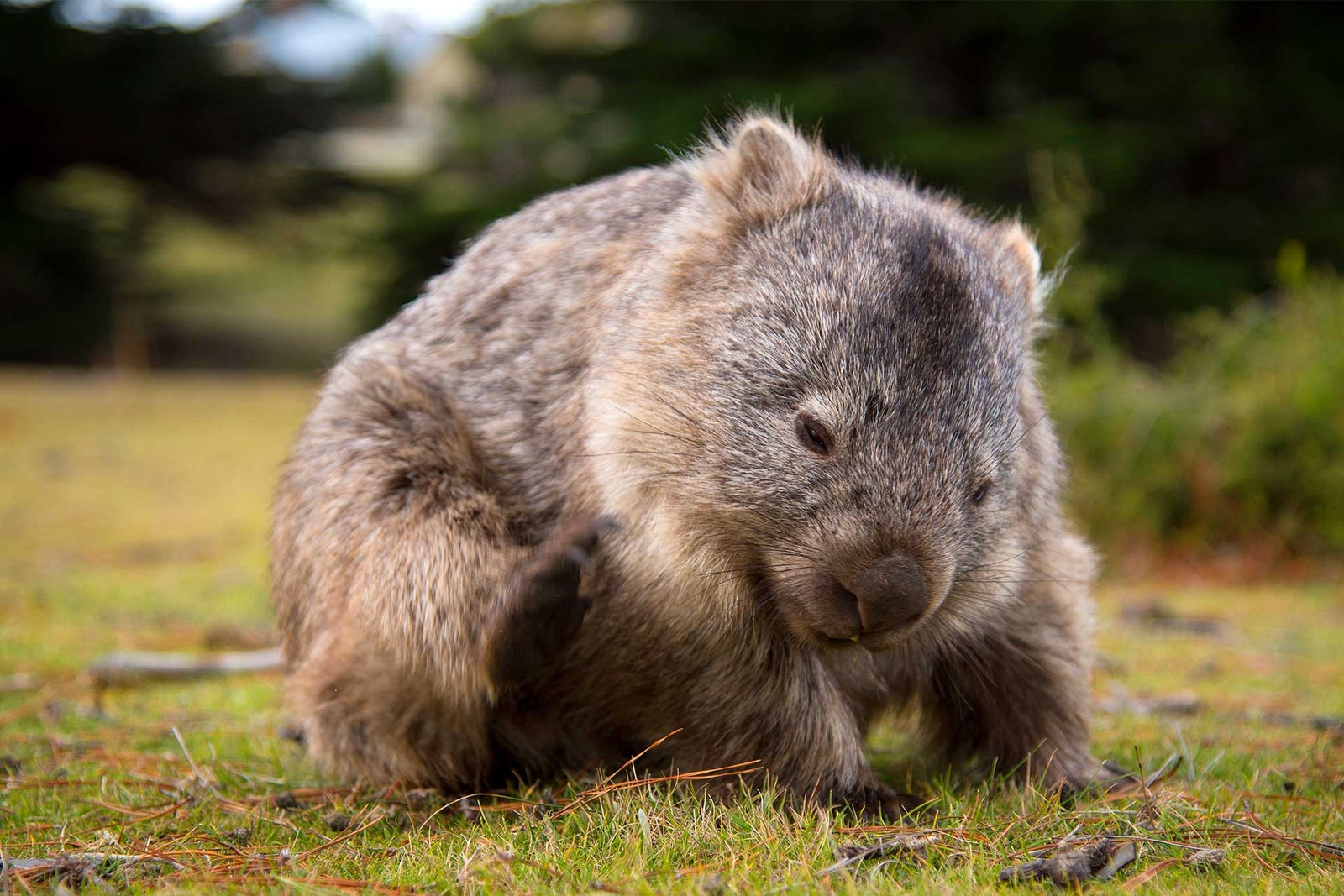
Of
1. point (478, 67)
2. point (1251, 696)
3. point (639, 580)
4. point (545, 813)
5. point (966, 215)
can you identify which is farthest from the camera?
point (478, 67)

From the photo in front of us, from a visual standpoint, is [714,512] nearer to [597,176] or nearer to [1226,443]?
[1226,443]

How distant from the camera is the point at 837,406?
8.98ft

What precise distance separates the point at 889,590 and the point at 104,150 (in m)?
22.7

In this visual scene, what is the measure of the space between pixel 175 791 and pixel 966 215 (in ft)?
9.22

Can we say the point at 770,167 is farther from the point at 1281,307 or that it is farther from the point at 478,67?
the point at 478,67

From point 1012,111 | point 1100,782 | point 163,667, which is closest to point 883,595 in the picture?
point 1100,782

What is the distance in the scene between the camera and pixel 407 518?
127 inches

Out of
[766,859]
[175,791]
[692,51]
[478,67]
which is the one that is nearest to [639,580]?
[766,859]

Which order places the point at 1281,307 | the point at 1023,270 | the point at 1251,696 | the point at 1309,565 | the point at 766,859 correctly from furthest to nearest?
the point at 1281,307 → the point at 1309,565 → the point at 1251,696 → the point at 1023,270 → the point at 766,859

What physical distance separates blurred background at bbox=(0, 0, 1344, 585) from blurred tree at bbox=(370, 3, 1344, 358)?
56mm

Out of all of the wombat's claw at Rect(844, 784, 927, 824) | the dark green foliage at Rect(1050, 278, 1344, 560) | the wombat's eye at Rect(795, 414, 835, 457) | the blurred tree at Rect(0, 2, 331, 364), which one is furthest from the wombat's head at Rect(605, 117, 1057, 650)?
the blurred tree at Rect(0, 2, 331, 364)

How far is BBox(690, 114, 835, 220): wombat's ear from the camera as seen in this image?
10.5 ft

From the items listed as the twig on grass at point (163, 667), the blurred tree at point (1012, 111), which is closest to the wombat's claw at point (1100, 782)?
the twig on grass at point (163, 667)

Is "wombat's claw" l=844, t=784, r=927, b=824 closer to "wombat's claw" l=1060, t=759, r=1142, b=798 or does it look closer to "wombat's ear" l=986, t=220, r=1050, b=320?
"wombat's claw" l=1060, t=759, r=1142, b=798
